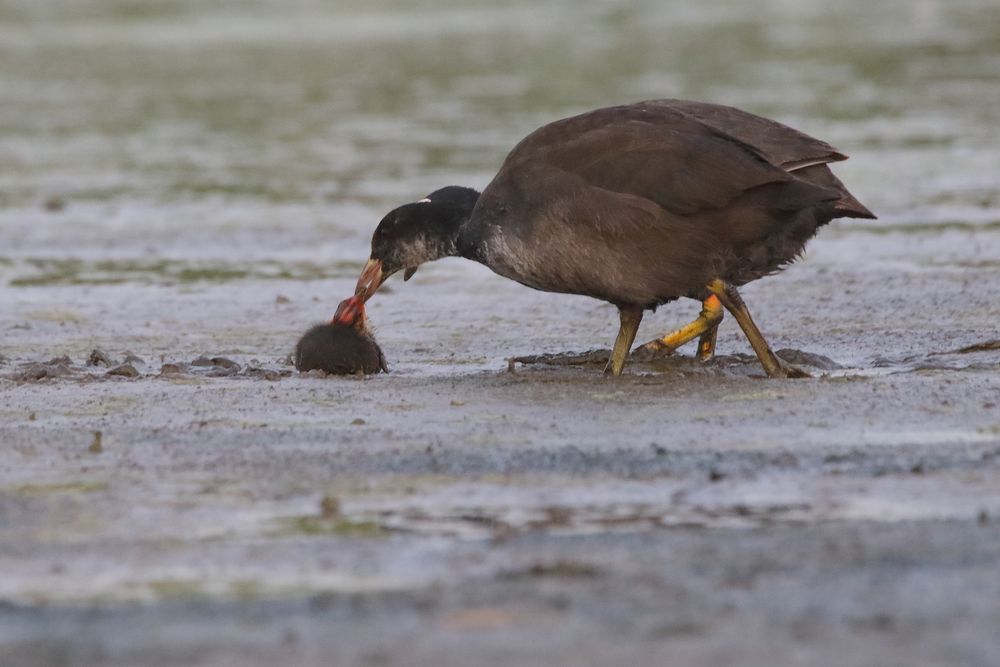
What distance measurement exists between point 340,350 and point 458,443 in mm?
2118

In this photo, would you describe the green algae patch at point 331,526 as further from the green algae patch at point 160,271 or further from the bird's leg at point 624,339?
the green algae patch at point 160,271

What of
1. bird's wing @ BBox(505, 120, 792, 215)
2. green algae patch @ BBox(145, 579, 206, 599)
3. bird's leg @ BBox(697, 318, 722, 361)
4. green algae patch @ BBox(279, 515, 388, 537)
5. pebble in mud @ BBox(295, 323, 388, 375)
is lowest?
green algae patch @ BBox(145, 579, 206, 599)

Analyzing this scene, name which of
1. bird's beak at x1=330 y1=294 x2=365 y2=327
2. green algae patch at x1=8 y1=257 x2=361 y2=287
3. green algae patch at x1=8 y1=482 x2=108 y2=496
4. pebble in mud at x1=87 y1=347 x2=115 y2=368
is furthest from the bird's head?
green algae patch at x1=8 y1=482 x2=108 y2=496

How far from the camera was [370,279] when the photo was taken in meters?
9.17

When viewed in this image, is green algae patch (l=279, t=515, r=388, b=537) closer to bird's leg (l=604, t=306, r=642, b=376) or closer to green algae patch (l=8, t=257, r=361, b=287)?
bird's leg (l=604, t=306, r=642, b=376)

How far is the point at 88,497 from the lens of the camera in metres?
5.75

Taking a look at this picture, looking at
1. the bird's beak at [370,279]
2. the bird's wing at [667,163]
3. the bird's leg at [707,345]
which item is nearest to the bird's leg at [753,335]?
the bird's wing at [667,163]

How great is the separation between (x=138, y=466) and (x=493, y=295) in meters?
5.19

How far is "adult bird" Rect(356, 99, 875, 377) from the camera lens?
25.6 ft

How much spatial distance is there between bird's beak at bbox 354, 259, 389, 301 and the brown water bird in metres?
0.44

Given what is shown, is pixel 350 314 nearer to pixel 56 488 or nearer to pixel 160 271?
pixel 56 488

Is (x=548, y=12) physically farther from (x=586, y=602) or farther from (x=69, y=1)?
(x=586, y=602)

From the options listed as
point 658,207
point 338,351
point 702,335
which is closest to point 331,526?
point 658,207

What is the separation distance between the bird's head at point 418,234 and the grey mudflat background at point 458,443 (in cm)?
49
